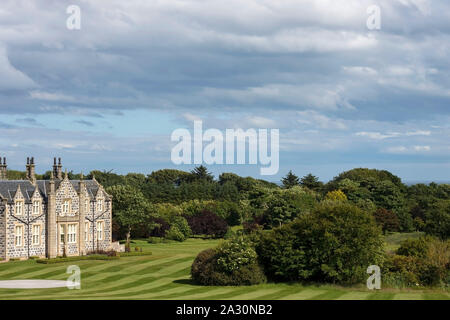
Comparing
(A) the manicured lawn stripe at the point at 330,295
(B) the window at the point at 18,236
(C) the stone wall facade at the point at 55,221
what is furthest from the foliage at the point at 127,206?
(A) the manicured lawn stripe at the point at 330,295

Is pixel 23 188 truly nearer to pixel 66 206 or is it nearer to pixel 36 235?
pixel 36 235

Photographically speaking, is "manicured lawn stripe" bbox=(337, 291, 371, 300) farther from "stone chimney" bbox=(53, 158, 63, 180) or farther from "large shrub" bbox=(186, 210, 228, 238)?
"large shrub" bbox=(186, 210, 228, 238)

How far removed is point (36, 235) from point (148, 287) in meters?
27.3

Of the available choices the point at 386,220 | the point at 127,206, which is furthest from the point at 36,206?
the point at 386,220

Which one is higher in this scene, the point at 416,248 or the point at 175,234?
the point at 416,248

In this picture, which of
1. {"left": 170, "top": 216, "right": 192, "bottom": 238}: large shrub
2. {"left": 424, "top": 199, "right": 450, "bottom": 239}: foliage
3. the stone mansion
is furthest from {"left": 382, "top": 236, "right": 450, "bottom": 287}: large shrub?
{"left": 170, "top": 216, "right": 192, "bottom": 238}: large shrub

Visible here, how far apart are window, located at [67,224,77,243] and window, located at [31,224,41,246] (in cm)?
364

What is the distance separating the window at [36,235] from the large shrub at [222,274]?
2653 cm

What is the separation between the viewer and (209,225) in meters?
101

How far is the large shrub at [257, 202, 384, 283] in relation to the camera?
49.0 m

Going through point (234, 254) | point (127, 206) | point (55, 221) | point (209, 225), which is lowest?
point (209, 225)
